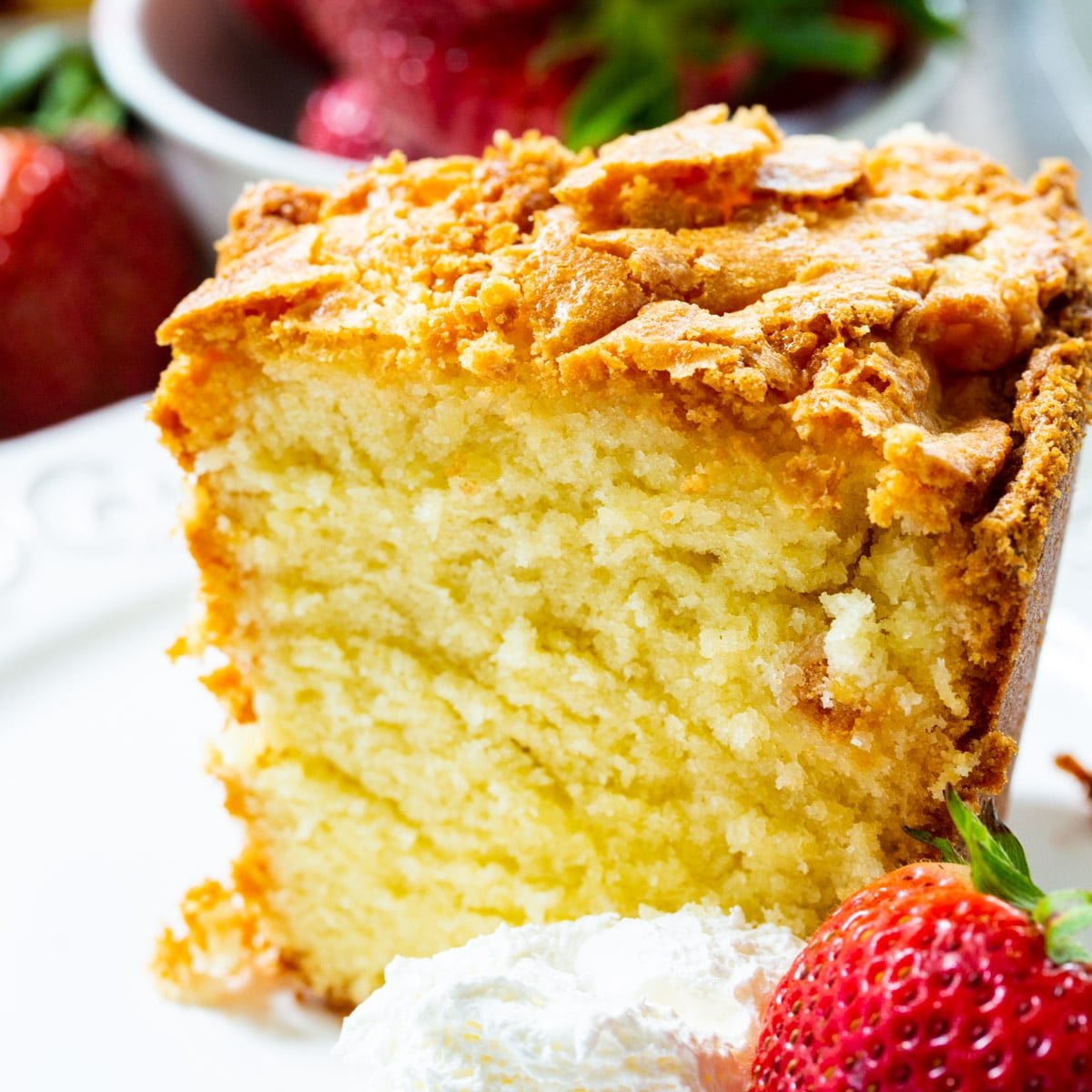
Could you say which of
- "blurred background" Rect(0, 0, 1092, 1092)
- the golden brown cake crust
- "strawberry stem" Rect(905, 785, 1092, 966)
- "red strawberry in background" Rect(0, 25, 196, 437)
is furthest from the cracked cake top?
"red strawberry in background" Rect(0, 25, 196, 437)

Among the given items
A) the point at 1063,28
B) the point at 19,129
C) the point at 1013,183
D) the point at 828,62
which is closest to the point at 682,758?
the point at 1013,183

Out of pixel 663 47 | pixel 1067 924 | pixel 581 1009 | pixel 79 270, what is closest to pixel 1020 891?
pixel 1067 924

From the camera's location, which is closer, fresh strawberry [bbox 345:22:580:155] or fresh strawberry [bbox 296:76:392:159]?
fresh strawberry [bbox 345:22:580:155]

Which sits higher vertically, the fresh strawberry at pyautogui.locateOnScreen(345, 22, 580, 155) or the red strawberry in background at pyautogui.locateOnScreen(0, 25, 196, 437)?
the fresh strawberry at pyautogui.locateOnScreen(345, 22, 580, 155)

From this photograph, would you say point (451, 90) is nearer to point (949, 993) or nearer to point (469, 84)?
point (469, 84)

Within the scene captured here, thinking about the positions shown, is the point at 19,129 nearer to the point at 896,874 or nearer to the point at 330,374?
the point at 330,374

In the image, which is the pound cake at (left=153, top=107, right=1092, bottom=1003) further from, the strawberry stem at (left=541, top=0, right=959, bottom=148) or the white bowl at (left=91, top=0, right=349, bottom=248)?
the white bowl at (left=91, top=0, right=349, bottom=248)

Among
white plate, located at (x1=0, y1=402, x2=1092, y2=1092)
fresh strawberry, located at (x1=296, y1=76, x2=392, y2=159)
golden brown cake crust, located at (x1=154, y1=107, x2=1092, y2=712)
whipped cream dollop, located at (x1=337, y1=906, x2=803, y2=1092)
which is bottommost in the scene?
white plate, located at (x1=0, y1=402, x2=1092, y2=1092)
